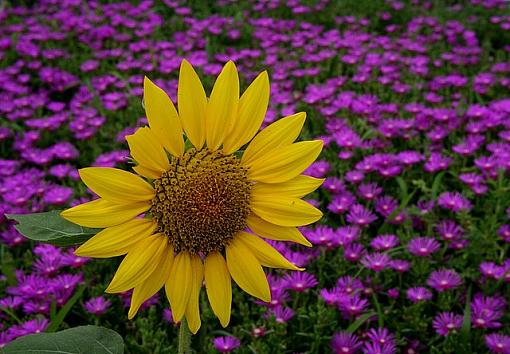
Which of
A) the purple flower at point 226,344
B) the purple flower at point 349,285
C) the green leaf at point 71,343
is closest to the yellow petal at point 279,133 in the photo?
the green leaf at point 71,343

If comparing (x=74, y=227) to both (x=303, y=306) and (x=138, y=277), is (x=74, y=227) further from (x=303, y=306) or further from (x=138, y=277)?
(x=303, y=306)

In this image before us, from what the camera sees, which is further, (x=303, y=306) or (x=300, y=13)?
(x=300, y=13)

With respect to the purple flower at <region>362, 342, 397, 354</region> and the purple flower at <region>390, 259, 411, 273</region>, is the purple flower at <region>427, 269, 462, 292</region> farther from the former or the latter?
the purple flower at <region>362, 342, 397, 354</region>

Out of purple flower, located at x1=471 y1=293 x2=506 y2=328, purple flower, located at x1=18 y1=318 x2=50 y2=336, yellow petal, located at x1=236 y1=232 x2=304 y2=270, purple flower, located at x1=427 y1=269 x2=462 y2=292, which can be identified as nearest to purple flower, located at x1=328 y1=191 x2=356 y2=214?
purple flower, located at x1=427 y1=269 x2=462 y2=292

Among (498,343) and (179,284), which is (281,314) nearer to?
(498,343)

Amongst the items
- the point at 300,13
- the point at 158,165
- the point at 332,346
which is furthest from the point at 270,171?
the point at 300,13

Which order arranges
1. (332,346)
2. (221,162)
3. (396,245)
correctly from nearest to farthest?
1. (221,162)
2. (332,346)
3. (396,245)

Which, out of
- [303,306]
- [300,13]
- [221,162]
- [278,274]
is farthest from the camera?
[300,13]
